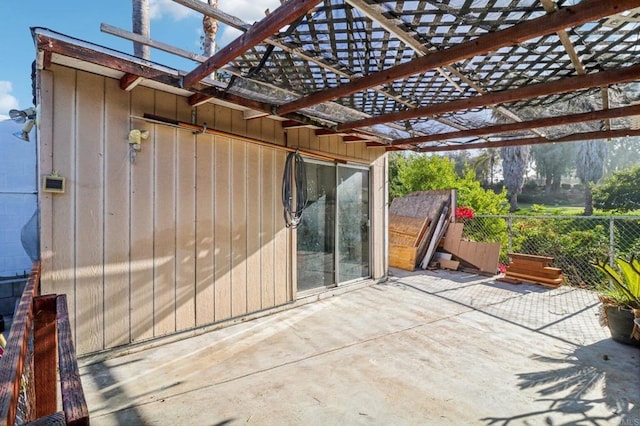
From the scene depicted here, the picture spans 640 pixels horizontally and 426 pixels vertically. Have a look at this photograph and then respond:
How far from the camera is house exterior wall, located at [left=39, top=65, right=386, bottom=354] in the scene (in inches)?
99.9

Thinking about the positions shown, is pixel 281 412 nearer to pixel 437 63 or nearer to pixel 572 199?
pixel 437 63

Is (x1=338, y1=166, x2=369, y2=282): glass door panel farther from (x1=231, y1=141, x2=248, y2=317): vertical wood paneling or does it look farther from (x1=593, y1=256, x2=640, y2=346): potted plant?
(x1=593, y1=256, x2=640, y2=346): potted plant

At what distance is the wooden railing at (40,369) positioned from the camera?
2.39 ft

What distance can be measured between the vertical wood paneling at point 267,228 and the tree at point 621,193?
16.5 metres

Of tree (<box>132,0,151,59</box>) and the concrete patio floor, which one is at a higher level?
tree (<box>132,0,151,59</box>)

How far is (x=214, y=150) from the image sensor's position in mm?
3422

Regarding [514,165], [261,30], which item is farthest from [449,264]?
[514,165]

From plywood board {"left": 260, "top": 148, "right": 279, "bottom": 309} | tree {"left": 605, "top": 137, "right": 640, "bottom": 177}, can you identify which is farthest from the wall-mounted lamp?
tree {"left": 605, "top": 137, "right": 640, "bottom": 177}

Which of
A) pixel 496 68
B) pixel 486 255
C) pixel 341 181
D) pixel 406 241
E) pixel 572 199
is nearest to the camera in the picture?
pixel 496 68

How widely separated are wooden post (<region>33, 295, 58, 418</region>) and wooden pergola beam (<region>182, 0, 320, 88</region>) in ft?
5.40

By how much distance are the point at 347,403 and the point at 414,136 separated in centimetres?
354

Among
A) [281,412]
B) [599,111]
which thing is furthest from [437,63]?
[281,412]

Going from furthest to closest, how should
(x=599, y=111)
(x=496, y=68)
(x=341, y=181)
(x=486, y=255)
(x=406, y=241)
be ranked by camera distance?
1. (x=406, y=241)
2. (x=486, y=255)
3. (x=341, y=181)
4. (x=599, y=111)
5. (x=496, y=68)

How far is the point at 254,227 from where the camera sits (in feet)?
12.5
